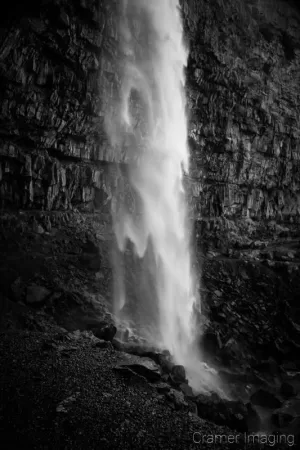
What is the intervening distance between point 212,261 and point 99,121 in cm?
1704

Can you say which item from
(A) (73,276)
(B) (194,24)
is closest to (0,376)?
(A) (73,276)

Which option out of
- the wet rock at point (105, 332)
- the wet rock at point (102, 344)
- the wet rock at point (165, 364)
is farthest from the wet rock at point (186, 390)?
the wet rock at point (105, 332)

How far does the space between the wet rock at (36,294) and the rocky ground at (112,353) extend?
59 mm

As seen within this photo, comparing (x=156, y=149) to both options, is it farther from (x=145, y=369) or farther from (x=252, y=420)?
(x=252, y=420)

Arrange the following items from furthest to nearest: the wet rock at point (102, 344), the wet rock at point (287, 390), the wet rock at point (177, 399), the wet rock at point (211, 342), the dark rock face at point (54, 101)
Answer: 1. the dark rock face at point (54, 101)
2. the wet rock at point (211, 342)
3. the wet rock at point (287, 390)
4. the wet rock at point (102, 344)
5. the wet rock at point (177, 399)

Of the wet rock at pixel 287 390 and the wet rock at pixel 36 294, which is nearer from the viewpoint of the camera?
the wet rock at pixel 36 294

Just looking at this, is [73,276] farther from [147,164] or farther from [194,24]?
[194,24]

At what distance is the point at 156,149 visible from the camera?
28250 millimetres

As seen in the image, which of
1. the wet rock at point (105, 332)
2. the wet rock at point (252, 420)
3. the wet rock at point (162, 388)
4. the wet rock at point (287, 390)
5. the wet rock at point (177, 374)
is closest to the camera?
the wet rock at point (162, 388)

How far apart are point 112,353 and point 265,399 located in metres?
9.26

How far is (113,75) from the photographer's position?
82.4 ft

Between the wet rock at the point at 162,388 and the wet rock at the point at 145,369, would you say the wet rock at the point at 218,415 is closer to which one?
the wet rock at the point at 162,388

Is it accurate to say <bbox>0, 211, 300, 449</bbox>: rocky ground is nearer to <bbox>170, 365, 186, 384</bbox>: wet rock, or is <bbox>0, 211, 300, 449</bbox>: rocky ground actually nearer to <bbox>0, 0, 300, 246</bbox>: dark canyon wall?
<bbox>170, 365, 186, 384</bbox>: wet rock

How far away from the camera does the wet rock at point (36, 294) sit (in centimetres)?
1575
